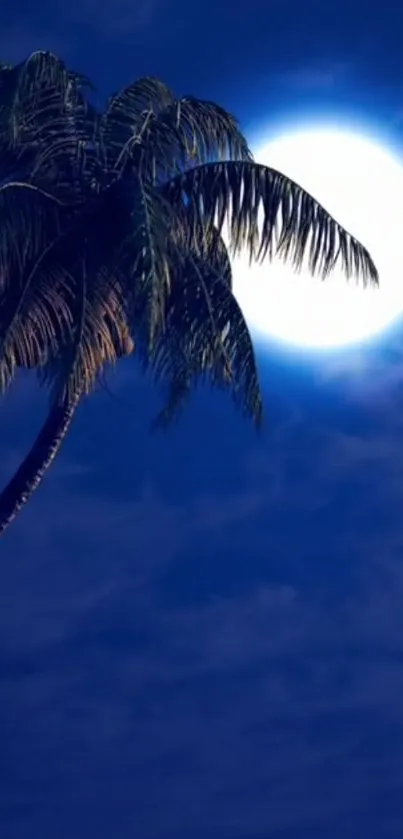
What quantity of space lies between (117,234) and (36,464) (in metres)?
3.11

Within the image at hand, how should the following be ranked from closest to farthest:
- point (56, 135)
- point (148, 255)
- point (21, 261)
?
point (148, 255)
point (21, 261)
point (56, 135)

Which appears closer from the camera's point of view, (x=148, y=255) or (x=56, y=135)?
(x=148, y=255)

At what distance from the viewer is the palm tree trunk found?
23391 mm

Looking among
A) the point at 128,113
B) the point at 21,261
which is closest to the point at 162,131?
the point at 128,113

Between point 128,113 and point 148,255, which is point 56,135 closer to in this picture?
point 128,113

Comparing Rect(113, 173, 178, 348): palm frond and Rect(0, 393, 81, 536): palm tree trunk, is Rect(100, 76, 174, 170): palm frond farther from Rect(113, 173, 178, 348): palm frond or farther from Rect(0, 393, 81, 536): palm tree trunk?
Rect(0, 393, 81, 536): palm tree trunk

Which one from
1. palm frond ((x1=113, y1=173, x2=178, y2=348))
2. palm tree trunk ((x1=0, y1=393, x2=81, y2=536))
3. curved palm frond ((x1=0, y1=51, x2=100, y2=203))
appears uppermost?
curved palm frond ((x1=0, y1=51, x2=100, y2=203))

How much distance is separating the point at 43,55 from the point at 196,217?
2.84 metres

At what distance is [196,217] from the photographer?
23.8 metres

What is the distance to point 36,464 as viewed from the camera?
77.0ft

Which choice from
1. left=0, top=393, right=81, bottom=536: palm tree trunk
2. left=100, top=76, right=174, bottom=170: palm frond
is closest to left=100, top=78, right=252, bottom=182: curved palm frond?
left=100, top=76, right=174, bottom=170: palm frond

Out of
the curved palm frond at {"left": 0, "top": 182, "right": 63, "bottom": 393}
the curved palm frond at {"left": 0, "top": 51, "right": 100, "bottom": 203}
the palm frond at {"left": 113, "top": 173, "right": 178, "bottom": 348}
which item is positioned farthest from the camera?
the curved palm frond at {"left": 0, "top": 51, "right": 100, "bottom": 203}

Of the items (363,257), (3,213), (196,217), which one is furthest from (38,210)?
(363,257)

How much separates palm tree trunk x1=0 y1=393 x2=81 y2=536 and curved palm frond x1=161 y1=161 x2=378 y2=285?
300 centimetres
